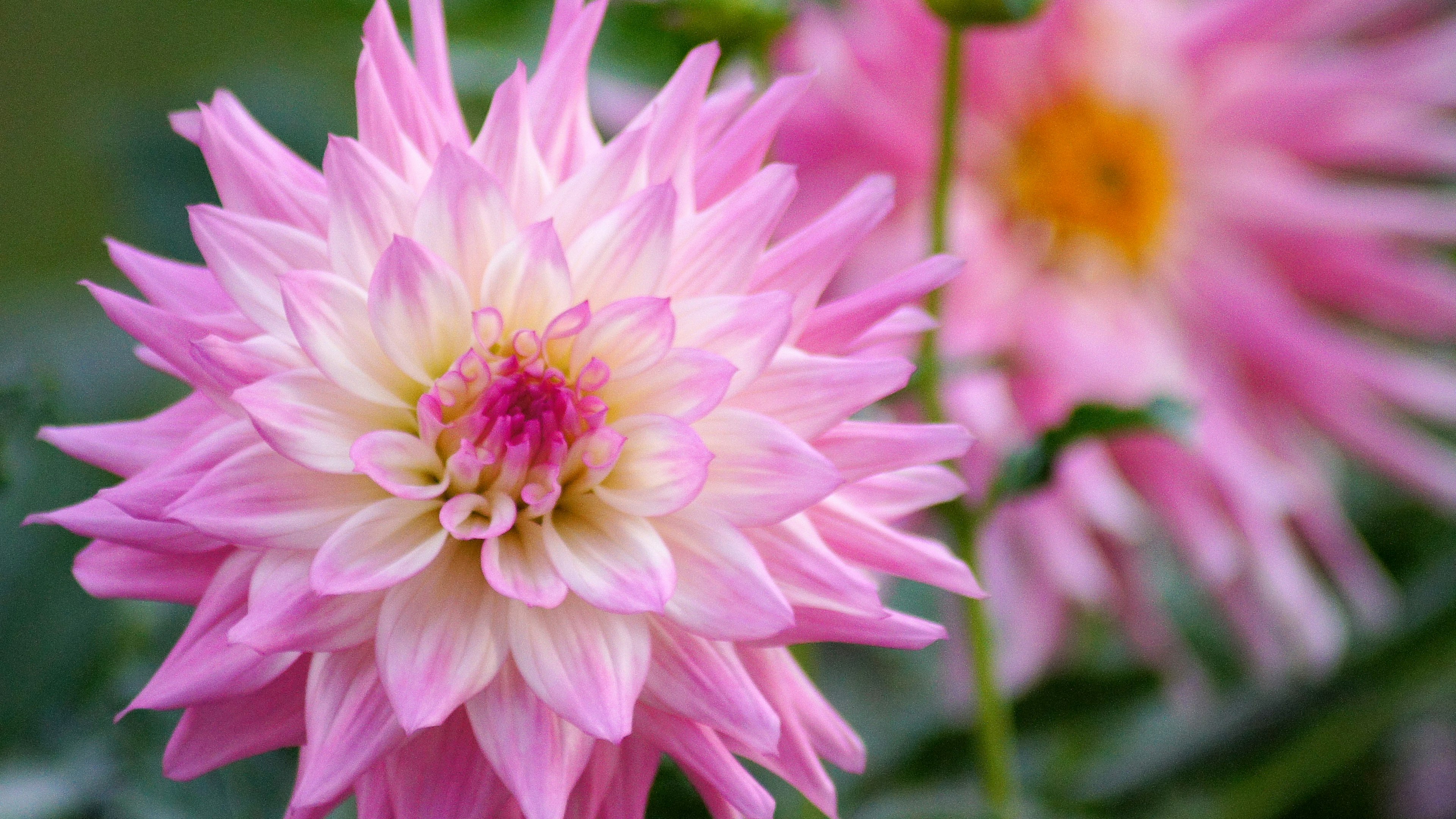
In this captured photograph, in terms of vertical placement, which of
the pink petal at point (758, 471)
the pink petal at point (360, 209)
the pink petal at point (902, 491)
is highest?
the pink petal at point (360, 209)

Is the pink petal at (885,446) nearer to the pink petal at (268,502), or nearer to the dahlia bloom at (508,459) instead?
the dahlia bloom at (508,459)

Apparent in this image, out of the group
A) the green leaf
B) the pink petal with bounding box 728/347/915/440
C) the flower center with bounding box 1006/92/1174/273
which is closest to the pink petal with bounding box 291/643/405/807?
the pink petal with bounding box 728/347/915/440

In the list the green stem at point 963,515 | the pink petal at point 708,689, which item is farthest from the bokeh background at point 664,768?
the pink petal at point 708,689

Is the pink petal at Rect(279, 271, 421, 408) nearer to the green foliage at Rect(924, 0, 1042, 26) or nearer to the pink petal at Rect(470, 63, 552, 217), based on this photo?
the pink petal at Rect(470, 63, 552, 217)

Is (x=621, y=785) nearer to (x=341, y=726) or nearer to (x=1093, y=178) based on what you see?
(x=341, y=726)

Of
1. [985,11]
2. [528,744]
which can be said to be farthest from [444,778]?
[985,11]
